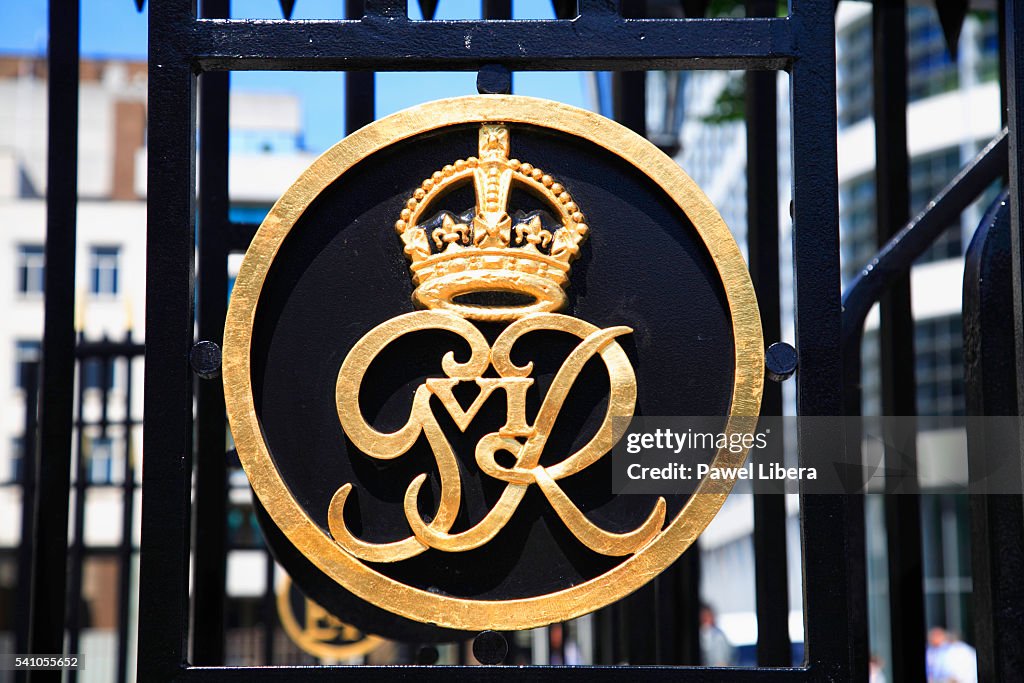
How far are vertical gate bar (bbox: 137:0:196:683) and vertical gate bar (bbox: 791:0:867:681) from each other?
1264mm

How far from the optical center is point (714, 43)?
257 cm

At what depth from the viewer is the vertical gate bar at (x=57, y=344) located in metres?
2.86

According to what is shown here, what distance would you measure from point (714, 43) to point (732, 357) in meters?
0.67

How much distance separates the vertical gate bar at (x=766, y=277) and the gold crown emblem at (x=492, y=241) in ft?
3.63

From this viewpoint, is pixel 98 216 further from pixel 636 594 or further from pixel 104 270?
pixel 636 594

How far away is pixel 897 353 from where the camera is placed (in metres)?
3.57

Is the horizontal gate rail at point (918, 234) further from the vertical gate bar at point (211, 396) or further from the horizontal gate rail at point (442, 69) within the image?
the vertical gate bar at point (211, 396)

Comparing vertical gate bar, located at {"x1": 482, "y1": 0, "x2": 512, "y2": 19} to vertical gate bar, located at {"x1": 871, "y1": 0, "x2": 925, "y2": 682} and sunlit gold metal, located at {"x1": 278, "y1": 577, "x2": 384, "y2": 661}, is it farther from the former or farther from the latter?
sunlit gold metal, located at {"x1": 278, "y1": 577, "x2": 384, "y2": 661}

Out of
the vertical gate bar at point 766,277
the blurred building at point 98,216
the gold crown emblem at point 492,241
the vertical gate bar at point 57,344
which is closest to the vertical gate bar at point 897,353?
the vertical gate bar at point 766,277

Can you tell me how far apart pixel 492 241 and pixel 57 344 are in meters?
1.10

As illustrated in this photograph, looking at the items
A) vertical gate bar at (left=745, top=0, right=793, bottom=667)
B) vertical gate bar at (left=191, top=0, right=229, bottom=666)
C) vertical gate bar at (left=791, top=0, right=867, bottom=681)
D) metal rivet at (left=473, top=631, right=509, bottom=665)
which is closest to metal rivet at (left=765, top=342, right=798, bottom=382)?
vertical gate bar at (left=791, top=0, right=867, bottom=681)

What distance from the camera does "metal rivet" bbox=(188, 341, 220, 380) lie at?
8.14 feet

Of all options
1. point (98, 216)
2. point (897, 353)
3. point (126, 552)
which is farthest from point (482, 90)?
point (98, 216)

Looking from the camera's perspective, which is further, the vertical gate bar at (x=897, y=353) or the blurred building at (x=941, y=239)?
the blurred building at (x=941, y=239)
